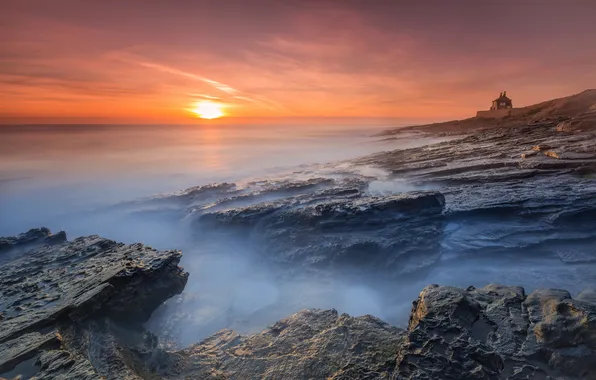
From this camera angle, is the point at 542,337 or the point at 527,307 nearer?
the point at 542,337

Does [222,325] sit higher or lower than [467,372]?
lower

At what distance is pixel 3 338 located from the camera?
218 inches

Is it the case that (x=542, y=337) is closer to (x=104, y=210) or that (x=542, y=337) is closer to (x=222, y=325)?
(x=222, y=325)

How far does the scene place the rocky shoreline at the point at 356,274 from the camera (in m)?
5.09

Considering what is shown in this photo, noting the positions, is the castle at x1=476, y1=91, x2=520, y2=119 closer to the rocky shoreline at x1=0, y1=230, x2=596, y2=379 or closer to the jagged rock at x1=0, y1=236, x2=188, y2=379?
the rocky shoreline at x1=0, y1=230, x2=596, y2=379

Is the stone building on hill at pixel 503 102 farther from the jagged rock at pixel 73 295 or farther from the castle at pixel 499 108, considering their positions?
the jagged rock at pixel 73 295

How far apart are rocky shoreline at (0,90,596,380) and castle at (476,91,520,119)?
48.9 m

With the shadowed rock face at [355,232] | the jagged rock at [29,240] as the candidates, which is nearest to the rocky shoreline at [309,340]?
the shadowed rock face at [355,232]

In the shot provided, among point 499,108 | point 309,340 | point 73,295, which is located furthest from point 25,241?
point 499,108

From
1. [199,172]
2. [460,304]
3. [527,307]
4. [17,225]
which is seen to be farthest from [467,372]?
[199,172]

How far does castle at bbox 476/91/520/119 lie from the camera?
60231 mm

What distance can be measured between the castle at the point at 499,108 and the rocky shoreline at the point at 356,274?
161 ft

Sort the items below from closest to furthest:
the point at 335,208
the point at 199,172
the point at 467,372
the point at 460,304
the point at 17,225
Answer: the point at 467,372 < the point at 460,304 < the point at 335,208 < the point at 17,225 < the point at 199,172

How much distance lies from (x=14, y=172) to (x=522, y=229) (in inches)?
2242
